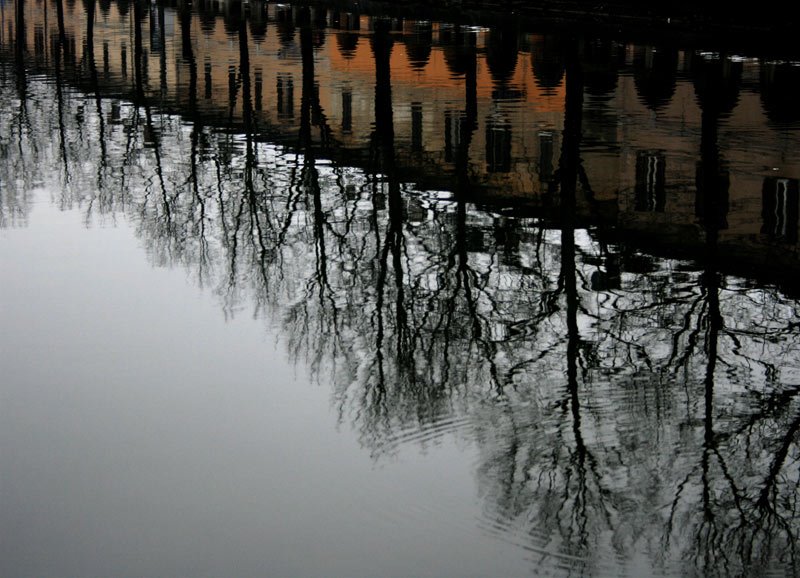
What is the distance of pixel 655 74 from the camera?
2948 cm

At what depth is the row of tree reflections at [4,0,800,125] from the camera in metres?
28.6

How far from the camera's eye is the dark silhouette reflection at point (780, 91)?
24.9 meters

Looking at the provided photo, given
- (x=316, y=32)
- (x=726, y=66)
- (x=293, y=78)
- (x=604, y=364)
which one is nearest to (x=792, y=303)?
(x=604, y=364)

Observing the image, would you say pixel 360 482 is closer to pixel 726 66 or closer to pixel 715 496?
pixel 715 496

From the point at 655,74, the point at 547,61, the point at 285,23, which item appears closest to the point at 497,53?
the point at 547,61

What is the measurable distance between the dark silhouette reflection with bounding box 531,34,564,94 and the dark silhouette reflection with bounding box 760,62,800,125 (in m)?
4.26

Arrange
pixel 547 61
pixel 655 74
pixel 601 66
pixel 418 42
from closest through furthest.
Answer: pixel 655 74, pixel 601 66, pixel 547 61, pixel 418 42

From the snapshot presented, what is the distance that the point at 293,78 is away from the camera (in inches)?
1334

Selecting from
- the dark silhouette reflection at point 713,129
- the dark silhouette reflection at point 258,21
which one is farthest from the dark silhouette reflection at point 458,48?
the dark silhouette reflection at point 258,21

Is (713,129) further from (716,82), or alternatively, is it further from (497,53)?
(497,53)

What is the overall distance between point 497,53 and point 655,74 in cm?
692

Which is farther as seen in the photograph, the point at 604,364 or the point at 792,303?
the point at 792,303

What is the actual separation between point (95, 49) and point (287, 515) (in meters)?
37.6

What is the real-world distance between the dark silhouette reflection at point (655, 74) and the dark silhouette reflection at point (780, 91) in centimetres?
181
